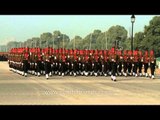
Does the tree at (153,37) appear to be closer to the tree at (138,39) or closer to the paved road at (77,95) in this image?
the tree at (138,39)

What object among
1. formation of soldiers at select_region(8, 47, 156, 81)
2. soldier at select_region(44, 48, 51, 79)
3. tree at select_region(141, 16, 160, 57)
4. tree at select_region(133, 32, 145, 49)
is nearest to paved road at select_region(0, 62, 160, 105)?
soldier at select_region(44, 48, 51, 79)

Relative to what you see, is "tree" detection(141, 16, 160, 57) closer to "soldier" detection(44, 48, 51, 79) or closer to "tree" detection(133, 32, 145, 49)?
"tree" detection(133, 32, 145, 49)

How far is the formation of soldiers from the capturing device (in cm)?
3534

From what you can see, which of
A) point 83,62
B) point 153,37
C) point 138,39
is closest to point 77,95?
point 83,62

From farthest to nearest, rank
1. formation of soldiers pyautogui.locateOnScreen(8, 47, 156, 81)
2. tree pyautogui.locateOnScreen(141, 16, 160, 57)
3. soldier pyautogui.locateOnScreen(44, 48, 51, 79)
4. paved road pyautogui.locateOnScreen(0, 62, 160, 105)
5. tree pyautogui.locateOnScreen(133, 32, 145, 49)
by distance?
tree pyautogui.locateOnScreen(133, 32, 145, 49)
tree pyautogui.locateOnScreen(141, 16, 160, 57)
formation of soldiers pyautogui.locateOnScreen(8, 47, 156, 81)
soldier pyautogui.locateOnScreen(44, 48, 51, 79)
paved road pyautogui.locateOnScreen(0, 62, 160, 105)

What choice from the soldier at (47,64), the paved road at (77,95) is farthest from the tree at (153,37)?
the paved road at (77,95)

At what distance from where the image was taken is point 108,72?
3834 centimetres

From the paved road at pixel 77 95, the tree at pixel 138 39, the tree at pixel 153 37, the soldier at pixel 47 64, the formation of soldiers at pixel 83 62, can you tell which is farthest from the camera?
the tree at pixel 138 39

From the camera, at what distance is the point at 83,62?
37.8 m

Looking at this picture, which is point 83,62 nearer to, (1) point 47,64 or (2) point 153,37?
(1) point 47,64

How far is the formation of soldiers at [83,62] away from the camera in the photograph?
116ft
